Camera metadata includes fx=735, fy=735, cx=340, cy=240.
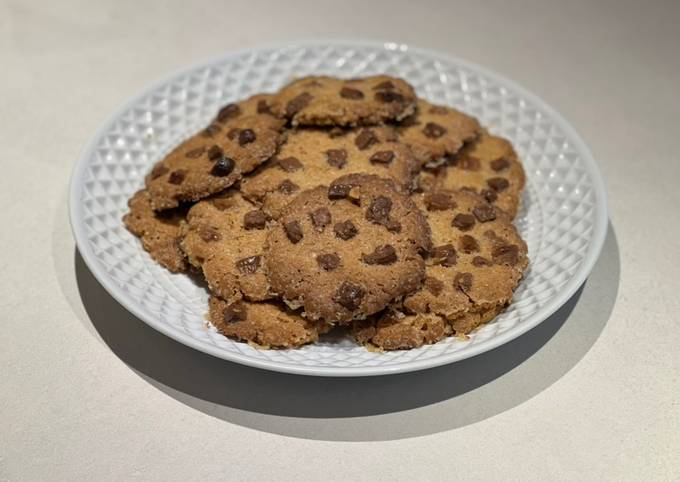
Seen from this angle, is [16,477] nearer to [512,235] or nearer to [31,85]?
[512,235]

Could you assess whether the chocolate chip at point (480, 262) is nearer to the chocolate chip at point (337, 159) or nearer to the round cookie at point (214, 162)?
the chocolate chip at point (337, 159)

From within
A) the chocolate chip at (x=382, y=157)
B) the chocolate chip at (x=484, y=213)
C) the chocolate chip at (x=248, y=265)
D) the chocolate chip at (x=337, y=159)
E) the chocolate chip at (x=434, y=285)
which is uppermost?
the chocolate chip at (x=382, y=157)

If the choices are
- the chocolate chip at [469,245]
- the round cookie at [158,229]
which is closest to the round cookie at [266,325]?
the round cookie at [158,229]

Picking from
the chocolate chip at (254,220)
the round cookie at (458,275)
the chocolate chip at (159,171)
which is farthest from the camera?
the chocolate chip at (159,171)

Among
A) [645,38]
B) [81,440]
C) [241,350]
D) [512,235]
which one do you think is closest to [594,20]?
[645,38]

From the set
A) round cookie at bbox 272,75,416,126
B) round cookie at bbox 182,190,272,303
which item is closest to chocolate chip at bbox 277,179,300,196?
round cookie at bbox 182,190,272,303

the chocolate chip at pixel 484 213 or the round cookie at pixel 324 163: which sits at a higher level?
the round cookie at pixel 324 163
